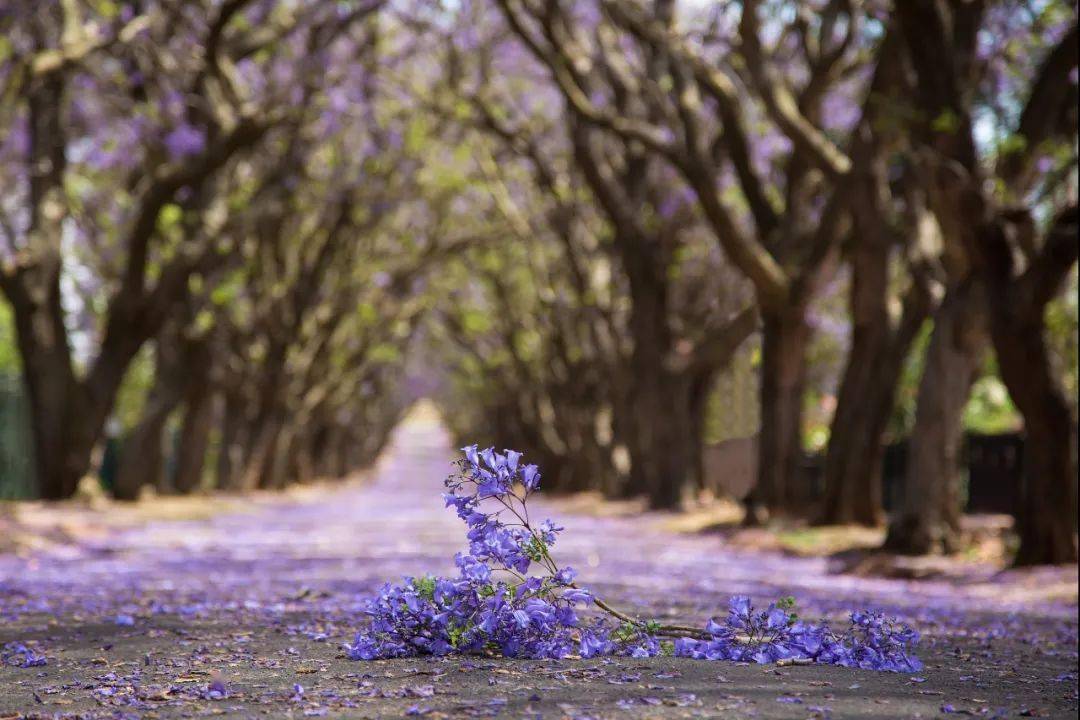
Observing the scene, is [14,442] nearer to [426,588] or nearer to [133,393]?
[133,393]

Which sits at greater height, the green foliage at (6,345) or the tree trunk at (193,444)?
the green foliage at (6,345)

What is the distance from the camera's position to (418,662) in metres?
5.33

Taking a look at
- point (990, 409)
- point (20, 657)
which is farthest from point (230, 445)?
point (20, 657)

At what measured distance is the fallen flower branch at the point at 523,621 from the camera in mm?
5266

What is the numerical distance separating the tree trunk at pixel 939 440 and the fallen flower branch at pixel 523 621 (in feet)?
30.9

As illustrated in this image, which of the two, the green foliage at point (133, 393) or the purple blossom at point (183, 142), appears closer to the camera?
the purple blossom at point (183, 142)

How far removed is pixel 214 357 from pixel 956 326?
A: 17.8 m

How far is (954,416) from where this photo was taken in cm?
1498

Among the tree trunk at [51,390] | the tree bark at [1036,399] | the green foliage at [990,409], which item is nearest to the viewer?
the tree bark at [1036,399]

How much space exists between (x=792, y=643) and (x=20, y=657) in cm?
290

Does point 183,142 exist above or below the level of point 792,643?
above

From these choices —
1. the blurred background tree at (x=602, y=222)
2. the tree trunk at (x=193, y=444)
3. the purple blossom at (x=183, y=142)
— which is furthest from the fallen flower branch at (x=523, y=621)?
the tree trunk at (x=193, y=444)

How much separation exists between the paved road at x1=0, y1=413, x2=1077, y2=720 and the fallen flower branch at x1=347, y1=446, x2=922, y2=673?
0.12 meters

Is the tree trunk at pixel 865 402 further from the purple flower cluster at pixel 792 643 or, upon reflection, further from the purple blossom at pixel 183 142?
the purple flower cluster at pixel 792 643
